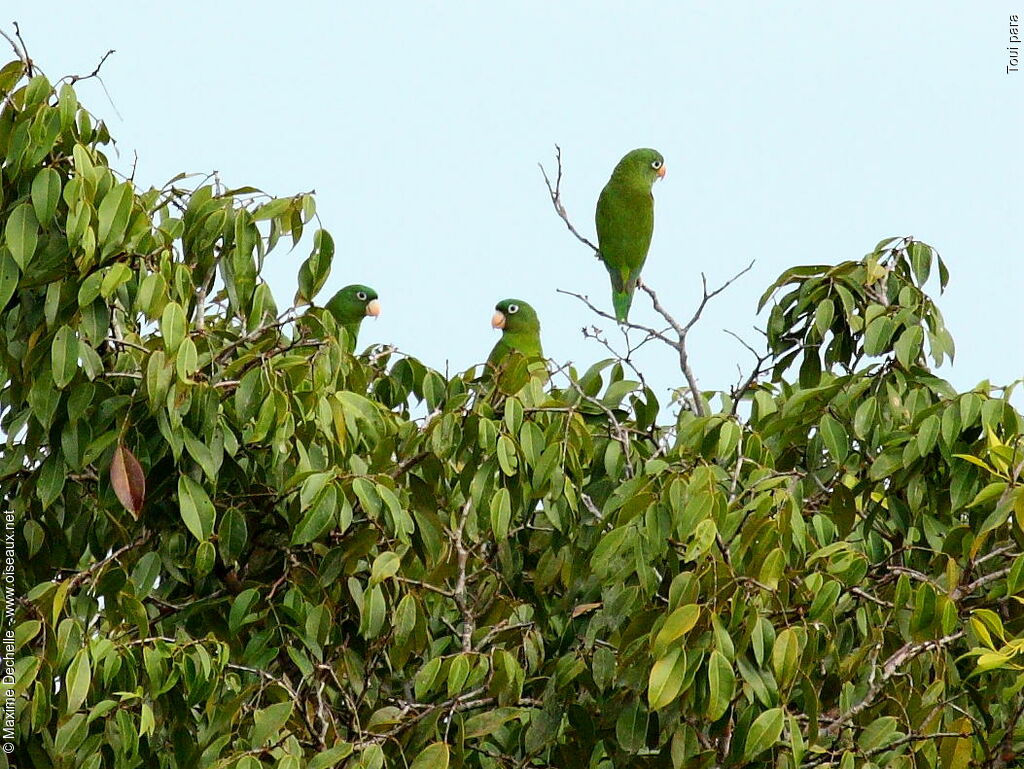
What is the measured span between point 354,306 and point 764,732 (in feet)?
8.50

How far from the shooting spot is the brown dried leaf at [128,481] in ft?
7.97

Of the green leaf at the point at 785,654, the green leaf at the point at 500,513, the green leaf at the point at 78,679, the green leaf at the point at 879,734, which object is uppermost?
the green leaf at the point at 500,513

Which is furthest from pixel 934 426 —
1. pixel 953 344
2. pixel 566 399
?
pixel 566 399

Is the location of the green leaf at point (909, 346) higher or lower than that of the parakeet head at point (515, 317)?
lower

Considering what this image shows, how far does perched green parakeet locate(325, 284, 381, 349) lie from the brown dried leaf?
79.5 inches

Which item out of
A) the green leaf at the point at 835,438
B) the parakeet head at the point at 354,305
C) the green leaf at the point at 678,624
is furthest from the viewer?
the parakeet head at the point at 354,305

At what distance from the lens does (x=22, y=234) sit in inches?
98.7

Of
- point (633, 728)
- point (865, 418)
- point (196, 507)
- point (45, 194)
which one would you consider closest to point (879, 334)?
point (865, 418)

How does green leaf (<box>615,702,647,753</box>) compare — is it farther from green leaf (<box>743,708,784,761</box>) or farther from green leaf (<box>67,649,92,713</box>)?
green leaf (<box>67,649,92,713</box>)

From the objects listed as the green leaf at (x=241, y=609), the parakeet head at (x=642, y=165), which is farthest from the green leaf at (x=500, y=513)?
the parakeet head at (x=642, y=165)

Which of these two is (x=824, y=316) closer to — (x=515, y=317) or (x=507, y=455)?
(x=507, y=455)

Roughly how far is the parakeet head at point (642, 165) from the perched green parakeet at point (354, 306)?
3.42 ft

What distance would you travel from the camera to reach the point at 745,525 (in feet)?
7.79

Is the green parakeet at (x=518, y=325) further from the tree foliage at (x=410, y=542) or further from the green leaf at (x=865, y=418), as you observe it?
the green leaf at (x=865, y=418)
